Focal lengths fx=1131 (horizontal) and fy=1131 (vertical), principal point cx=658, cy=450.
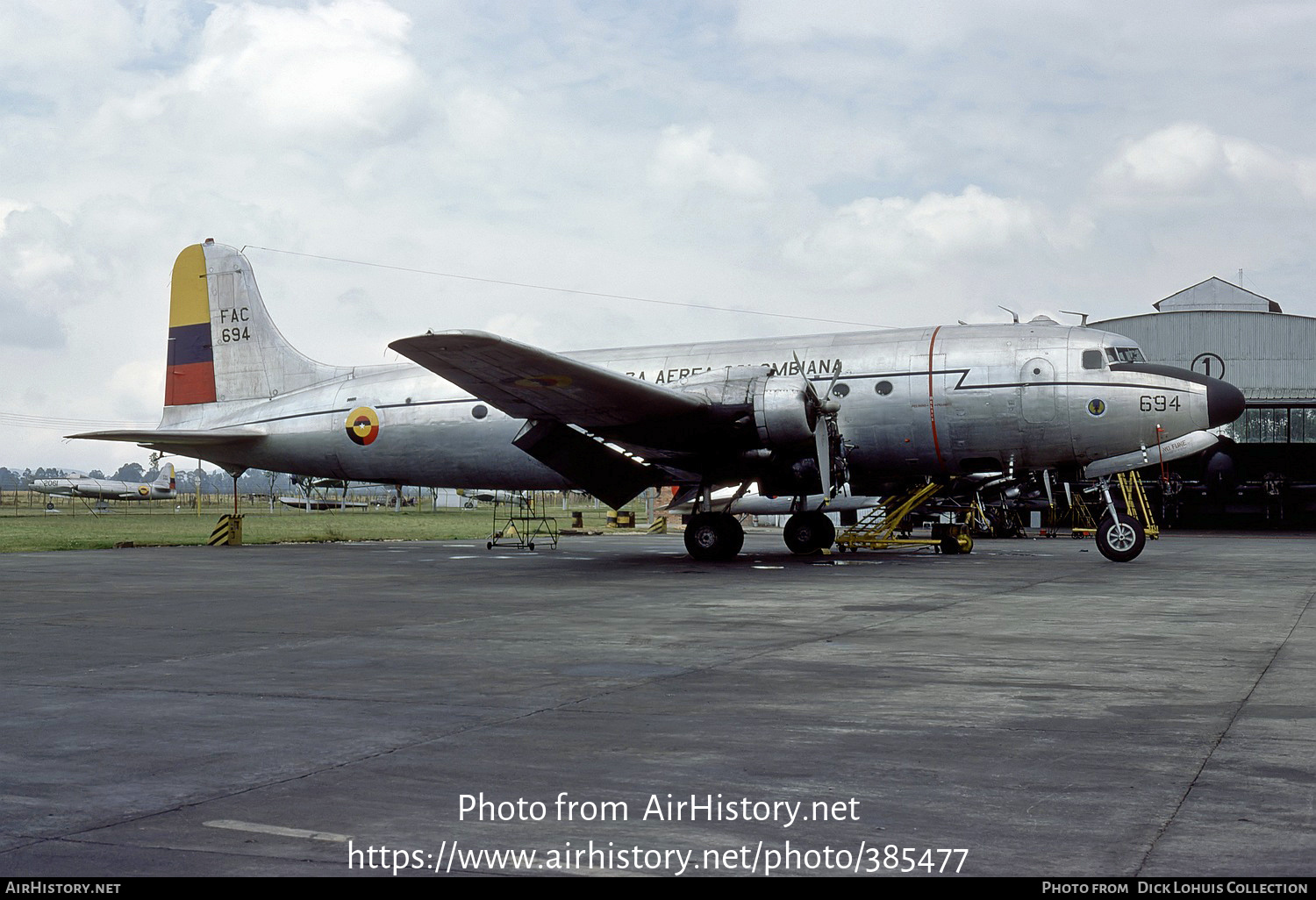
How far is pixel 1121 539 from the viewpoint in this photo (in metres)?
20.9

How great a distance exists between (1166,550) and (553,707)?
23.7m

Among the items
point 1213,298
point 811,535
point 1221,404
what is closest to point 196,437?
point 811,535

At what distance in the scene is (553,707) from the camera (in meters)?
6.71

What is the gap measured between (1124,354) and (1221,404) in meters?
1.88

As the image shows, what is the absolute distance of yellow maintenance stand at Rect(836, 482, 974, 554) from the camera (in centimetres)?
2355

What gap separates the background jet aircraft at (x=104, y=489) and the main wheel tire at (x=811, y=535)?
87711 mm

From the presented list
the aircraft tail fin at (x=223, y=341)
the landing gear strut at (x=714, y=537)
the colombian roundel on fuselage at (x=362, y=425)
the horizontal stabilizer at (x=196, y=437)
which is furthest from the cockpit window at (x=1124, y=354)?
the horizontal stabilizer at (x=196, y=437)

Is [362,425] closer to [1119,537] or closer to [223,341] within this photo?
[223,341]

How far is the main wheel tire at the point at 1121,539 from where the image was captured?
68.3 feet

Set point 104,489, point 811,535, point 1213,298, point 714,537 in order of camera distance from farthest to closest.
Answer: point 104,489 → point 1213,298 → point 811,535 → point 714,537

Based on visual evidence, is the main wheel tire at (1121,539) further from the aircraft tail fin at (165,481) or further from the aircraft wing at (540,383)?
the aircraft tail fin at (165,481)

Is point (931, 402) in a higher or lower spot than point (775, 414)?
higher
